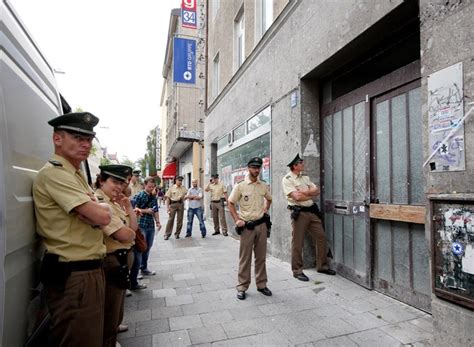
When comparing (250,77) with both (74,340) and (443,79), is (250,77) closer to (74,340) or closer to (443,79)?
(443,79)

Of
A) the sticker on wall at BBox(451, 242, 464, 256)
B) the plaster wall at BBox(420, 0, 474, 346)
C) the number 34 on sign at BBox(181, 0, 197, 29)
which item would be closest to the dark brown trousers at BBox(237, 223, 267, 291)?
the plaster wall at BBox(420, 0, 474, 346)

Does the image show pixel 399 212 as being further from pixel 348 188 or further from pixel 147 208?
pixel 147 208

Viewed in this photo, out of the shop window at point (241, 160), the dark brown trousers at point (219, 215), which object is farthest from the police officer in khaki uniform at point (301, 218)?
the dark brown trousers at point (219, 215)

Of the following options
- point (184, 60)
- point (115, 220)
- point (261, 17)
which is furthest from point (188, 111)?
point (115, 220)

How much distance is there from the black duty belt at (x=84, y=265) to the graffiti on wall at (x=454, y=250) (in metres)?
2.75

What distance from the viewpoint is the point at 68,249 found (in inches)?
72.3

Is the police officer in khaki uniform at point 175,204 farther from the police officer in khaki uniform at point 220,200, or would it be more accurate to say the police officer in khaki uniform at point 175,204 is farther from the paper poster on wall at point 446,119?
the paper poster on wall at point 446,119

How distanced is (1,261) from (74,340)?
76 cm

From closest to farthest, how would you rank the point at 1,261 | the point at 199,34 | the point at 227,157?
1. the point at 1,261
2. the point at 227,157
3. the point at 199,34

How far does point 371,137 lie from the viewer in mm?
4234

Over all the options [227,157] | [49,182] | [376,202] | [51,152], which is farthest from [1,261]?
[227,157]

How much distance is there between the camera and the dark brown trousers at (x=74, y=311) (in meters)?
1.82

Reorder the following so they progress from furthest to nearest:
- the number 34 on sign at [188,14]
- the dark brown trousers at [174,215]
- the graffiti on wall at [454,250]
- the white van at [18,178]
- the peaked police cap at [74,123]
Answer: the number 34 on sign at [188,14] < the dark brown trousers at [174,215] < the graffiti on wall at [454,250] < the peaked police cap at [74,123] < the white van at [18,178]

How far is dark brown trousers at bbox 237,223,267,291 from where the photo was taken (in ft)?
13.6
